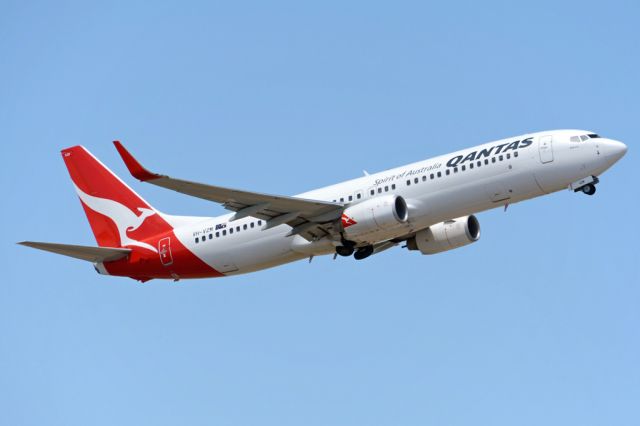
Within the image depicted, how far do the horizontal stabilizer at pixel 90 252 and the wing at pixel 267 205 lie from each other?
7.99m

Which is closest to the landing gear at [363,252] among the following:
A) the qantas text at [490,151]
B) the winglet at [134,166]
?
the qantas text at [490,151]

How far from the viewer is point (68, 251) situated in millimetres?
48500

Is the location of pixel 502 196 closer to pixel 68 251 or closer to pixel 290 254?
pixel 290 254

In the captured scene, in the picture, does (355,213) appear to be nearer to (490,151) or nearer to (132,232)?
(490,151)

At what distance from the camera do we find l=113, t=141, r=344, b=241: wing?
40.7 meters

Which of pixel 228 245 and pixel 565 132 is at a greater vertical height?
pixel 565 132

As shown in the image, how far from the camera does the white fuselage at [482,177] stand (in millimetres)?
43844

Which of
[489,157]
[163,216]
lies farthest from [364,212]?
[163,216]

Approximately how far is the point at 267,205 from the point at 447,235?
30.2 ft

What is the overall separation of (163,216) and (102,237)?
3.64 metres

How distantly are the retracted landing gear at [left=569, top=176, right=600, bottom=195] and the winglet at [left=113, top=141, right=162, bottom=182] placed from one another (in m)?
16.9

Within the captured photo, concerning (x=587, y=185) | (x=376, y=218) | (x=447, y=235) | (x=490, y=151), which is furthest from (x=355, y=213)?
(x=587, y=185)

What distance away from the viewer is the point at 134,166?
3997cm

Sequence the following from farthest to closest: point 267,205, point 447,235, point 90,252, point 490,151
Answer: point 90,252 < point 447,235 < point 267,205 < point 490,151
